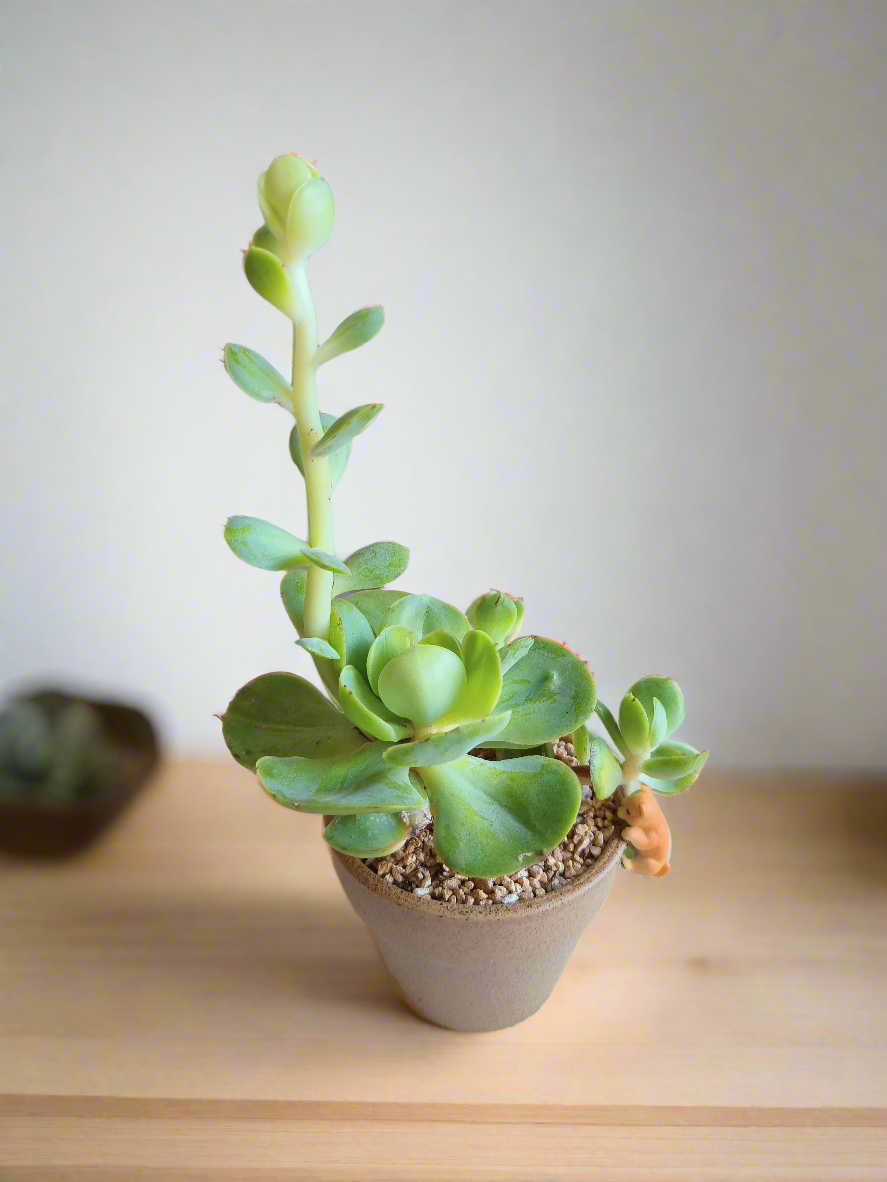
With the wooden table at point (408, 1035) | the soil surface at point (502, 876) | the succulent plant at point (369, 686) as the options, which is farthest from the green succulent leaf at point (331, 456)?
the wooden table at point (408, 1035)

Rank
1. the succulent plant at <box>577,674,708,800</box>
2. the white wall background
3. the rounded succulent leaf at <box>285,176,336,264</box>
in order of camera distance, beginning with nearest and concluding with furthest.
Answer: the rounded succulent leaf at <box>285,176,336,264</box>, the succulent plant at <box>577,674,708,800</box>, the white wall background

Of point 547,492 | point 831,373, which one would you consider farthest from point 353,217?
point 831,373

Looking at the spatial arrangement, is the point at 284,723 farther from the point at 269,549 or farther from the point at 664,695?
the point at 664,695

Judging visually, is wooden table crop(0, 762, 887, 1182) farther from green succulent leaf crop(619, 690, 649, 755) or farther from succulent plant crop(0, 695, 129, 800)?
green succulent leaf crop(619, 690, 649, 755)

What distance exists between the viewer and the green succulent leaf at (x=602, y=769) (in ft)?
1.61

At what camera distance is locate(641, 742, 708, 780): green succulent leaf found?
0.51 meters

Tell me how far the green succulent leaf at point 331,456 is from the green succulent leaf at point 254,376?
0.02 meters

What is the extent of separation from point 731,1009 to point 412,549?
423 mm

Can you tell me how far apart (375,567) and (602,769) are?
0.16 meters

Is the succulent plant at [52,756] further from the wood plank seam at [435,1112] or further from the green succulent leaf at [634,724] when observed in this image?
the green succulent leaf at [634,724]

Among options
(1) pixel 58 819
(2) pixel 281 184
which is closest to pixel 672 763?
(2) pixel 281 184

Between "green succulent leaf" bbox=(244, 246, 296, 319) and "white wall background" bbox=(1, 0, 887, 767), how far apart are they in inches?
12.0

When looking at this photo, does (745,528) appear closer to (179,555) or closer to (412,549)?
(412,549)

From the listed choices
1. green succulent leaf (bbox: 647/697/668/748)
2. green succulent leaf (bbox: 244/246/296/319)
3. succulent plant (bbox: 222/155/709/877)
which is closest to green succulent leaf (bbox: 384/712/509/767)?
succulent plant (bbox: 222/155/709/877)
